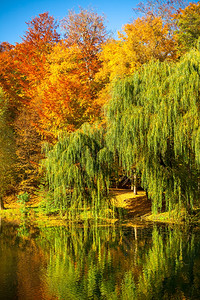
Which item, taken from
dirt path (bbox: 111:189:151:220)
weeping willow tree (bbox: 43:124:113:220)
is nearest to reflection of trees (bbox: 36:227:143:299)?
weeping willow tree (bbox: 43:124:113:220)

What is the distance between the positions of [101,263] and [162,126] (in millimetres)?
7088

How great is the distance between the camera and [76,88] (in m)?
31.2

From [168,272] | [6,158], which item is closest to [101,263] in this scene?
[168,272]

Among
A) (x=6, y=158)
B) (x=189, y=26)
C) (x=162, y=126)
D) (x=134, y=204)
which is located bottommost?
(x=134, y=204)

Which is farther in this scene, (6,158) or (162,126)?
(6,158)

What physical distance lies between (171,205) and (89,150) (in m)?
5.32

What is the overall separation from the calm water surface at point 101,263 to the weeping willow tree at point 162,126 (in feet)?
8.11

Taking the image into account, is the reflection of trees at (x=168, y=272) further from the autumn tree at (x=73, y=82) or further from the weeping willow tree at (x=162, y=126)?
the autumn tree at (x=73, y=82)

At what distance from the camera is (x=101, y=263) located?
48.5ft

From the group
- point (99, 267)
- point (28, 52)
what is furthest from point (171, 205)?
point (28, 52)

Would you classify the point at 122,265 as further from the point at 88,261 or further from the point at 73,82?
the point at 73,82

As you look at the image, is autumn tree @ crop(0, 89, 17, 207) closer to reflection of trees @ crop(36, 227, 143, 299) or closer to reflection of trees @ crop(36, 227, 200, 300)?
reflection of trees @ crop(36, 227, 143, 299)

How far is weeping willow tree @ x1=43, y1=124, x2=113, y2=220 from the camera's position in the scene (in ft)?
73.2

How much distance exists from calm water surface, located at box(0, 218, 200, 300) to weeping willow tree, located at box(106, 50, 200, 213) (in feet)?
8.11
